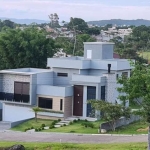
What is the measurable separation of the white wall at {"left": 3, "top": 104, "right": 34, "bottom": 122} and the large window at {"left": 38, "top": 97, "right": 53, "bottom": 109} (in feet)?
3.04

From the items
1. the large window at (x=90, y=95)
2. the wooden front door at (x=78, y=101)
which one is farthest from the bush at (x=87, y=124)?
the wooden front door at (x=78, y=101)

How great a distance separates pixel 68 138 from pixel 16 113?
35.3 ft

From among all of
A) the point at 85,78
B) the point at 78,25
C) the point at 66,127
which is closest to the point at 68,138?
the point at 66,127

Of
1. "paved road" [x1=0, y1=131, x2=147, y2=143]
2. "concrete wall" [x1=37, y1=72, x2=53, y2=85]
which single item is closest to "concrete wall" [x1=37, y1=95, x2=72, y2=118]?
"concrete wall" [x1=37, y1=72, x2=53, y2=85]


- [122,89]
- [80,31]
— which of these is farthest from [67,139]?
[80,31]

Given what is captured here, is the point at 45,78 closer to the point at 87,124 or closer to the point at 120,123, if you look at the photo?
the point at 87,124

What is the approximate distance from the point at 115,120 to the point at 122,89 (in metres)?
10.8

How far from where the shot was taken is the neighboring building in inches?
1345

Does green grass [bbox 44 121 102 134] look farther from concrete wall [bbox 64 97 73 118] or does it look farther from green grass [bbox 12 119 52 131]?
concrete wall [bbox 64 97 73 118]

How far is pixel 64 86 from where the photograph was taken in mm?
36531

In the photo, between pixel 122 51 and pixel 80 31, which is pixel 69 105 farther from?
pixel 80 31

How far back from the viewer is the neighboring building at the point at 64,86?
34.2 metres

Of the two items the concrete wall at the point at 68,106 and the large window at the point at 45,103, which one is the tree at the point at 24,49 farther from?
the concrete wall at the point at 68,106

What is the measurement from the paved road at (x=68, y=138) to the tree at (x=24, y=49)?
19.5 m
